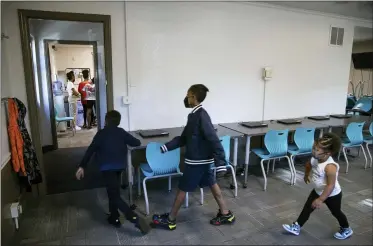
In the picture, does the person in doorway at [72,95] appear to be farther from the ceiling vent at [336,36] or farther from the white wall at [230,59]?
the ceiling vent at [336,36]

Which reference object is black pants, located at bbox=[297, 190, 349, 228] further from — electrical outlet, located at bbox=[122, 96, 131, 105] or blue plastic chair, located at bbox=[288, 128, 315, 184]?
electrical outlet, located at bbox=[122, 96, 131, 105]

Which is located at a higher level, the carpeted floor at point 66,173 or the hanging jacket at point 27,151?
the hanging jacket at point 27,151

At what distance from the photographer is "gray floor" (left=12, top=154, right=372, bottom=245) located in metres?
2.34

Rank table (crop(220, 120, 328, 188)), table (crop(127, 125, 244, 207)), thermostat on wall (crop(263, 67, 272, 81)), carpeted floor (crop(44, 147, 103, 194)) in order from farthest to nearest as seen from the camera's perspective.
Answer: thermostat on wall (crop(263, 67, 272, 81)) → carpeted floor (crop(44, 147, 103, 194)) → table (crop(220, 120, 328, 188)) → table (crop(127, 125, 244, 207))

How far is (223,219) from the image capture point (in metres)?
2.57

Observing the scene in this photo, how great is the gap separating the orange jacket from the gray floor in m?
0.57

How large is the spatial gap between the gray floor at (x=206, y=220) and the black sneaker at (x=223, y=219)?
0.05m

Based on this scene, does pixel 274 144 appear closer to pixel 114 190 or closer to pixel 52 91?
pixel 114 190

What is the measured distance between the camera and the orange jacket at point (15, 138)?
2.56m

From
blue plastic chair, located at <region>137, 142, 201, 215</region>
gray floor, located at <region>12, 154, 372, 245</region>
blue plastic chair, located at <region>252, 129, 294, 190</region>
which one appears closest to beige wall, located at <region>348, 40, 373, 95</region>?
gray floor, located at <region>12, 154, 372, 245</region>

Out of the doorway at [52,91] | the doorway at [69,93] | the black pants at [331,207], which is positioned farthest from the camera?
the doorway at [69,93]

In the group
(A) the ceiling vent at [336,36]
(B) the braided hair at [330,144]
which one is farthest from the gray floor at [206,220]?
(A) the ceiling vent at [336,36]

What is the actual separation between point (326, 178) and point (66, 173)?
3.42 metres

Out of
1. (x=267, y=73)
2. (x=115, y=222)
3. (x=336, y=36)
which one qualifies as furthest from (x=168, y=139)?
(x=336, y=36)
